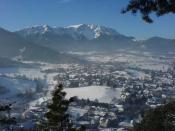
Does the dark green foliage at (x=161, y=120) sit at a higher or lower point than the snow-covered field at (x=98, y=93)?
higher

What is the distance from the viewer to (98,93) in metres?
162

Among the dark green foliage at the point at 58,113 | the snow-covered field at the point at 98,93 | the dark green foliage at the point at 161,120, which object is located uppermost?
the dark green foliage at the point at 58,113

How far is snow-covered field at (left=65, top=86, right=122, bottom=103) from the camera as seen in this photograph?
151300 millimetres

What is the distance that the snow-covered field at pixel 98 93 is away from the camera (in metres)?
151

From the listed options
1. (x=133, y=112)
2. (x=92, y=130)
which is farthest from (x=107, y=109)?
(x=92, y=130)

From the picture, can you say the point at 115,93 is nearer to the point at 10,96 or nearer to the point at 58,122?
the point at 10,96

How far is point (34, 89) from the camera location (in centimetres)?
18475

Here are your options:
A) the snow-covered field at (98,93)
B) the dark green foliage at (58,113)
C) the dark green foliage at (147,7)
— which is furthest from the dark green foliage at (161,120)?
the snow-covered field at (98,93)

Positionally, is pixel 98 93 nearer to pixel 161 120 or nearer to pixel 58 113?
pixel 161 120

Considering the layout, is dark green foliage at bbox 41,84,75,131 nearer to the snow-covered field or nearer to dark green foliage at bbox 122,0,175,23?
dark green foliage at bbox 122,0,175,23

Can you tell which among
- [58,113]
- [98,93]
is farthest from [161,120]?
[98,93]

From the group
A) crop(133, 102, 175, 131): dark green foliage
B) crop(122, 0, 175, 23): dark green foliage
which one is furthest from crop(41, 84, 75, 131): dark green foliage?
crop(133, 102, 175, 131): dark green foliage

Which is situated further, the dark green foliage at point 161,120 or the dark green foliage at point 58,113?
the dark green foliage at point 161,120

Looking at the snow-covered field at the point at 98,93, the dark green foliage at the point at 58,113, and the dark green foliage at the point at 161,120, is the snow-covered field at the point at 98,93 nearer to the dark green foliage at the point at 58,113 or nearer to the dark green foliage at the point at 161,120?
the dark green foliage at the point at 161,120
